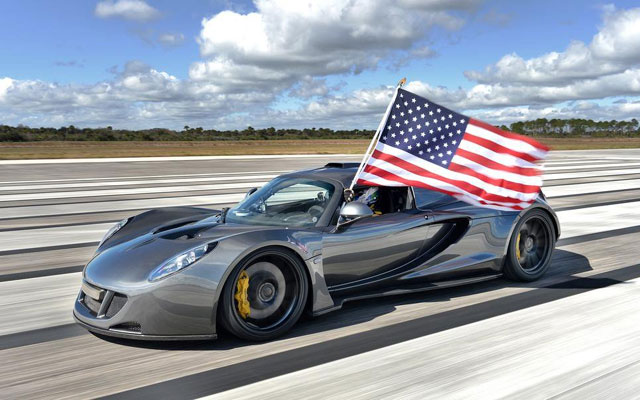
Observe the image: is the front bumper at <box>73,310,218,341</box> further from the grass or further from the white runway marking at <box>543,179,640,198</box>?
the grass

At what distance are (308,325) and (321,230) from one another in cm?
Answer: 70

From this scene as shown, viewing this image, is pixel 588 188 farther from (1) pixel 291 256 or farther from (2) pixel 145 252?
(2) pixel 145 252

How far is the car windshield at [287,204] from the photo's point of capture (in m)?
4.70

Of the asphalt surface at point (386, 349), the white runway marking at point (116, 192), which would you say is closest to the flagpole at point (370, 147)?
the asphalt surface at point (386, 349)

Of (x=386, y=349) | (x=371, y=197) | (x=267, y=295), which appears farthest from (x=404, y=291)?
(x=267, y=295)

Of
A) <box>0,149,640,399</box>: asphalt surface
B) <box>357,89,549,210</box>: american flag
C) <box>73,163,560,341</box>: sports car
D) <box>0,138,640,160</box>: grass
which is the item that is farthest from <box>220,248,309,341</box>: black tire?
<box>0,138,640,160</box>: grass

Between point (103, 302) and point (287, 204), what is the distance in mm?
1715

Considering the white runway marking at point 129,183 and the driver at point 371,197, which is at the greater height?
the driver at point 371,197

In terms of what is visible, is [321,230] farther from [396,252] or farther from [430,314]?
[430,314]

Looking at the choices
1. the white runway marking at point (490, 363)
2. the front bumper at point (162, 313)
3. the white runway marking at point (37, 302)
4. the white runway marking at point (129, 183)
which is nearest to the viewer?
the white runway marking at point (490, 363)

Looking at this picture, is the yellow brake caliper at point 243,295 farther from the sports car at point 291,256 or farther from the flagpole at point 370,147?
the flagpole at point 370,147

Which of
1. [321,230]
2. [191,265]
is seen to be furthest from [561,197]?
[191,265]

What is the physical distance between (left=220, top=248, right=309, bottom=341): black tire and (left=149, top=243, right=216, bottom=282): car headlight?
243 millimetres

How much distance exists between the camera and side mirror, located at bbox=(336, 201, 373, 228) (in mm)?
4379
